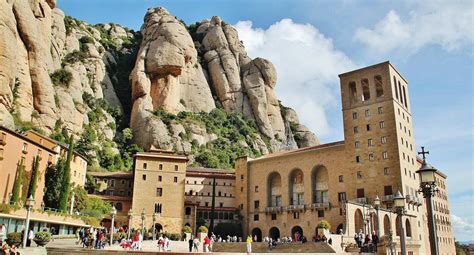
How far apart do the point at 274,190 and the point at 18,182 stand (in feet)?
114

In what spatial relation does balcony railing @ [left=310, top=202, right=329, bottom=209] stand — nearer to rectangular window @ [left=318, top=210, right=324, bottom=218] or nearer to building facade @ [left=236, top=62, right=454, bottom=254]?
building facade @ [left=236, top=62, right=454, bottom=254]

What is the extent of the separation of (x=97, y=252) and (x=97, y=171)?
145ft

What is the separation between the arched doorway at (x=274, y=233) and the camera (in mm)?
Answer: 57812

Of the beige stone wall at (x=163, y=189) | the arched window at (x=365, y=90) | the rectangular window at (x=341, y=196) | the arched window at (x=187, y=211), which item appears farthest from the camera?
the arched window at (x=187, y=211)

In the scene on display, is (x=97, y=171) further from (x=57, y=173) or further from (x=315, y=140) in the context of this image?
(x=315, y=140)

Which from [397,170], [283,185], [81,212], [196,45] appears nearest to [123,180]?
[81,212]

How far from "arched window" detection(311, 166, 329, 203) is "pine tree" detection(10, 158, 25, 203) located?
35.2 metres

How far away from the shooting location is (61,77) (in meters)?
68.5

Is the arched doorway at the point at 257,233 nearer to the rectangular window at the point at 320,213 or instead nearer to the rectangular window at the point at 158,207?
the rectangular window at the point at 320,213

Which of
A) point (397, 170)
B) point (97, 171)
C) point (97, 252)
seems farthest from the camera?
point (97, 171)

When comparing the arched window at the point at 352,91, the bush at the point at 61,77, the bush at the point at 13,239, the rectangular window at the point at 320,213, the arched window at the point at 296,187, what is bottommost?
the bush at the point at 13,239

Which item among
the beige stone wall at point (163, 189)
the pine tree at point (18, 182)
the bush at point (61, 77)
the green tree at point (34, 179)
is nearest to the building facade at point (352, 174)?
the beige stone wall at point (163, 189)

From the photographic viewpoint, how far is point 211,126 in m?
90.0

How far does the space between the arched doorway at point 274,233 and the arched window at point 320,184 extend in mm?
7265
